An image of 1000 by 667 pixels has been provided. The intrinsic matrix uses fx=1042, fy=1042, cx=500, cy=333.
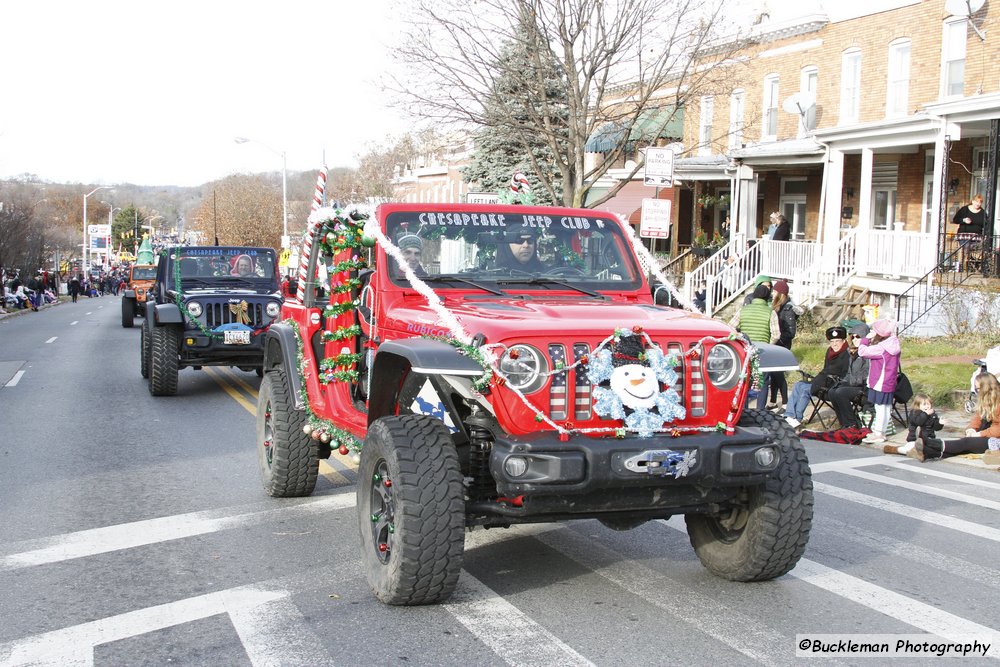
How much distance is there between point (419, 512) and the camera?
505 cm

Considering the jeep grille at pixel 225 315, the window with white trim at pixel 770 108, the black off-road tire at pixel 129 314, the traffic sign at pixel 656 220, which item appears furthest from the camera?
the black off-road tire at pixel 129 314

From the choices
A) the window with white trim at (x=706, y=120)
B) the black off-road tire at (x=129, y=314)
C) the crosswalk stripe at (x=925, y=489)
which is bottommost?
the black off-road tire at (x=129, y=314)

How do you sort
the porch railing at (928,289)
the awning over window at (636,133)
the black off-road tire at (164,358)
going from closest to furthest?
the black off-road tire at (164,358) < the porch railing at (928,289) < the awning over window at (636,133)

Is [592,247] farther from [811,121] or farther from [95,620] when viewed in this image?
[811,121]

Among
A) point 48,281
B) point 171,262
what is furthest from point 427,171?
point 171,262

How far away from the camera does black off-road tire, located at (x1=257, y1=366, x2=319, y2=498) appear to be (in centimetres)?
780

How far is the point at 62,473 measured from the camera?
361 inches

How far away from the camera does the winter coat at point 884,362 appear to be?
11.5 metres

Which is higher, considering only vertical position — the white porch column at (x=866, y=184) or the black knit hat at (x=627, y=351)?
the white porch column at (x=866, y=184)

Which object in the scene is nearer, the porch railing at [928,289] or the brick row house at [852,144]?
the porch railing at [928,289]

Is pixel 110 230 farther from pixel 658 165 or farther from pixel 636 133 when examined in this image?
pixel 658 165

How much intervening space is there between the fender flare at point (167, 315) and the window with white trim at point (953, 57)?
56.9 ft

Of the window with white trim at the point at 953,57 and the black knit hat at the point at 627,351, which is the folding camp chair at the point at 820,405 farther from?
the window with white trim at the point at 953,57

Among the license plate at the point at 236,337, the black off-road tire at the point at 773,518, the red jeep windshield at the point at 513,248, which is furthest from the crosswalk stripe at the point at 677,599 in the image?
the license plate at the point at 236,337
